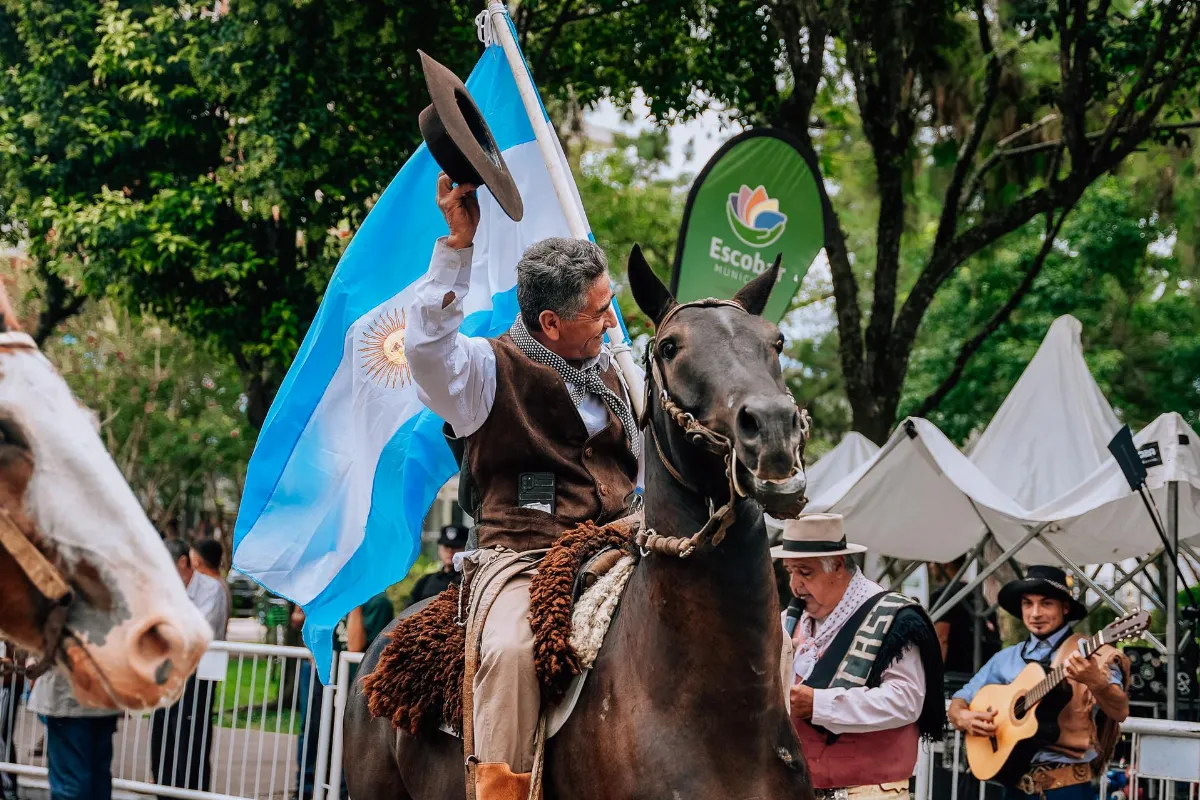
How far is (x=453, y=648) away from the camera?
4.52 metres

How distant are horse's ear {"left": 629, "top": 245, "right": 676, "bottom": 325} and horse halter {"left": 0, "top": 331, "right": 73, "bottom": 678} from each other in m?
2.41

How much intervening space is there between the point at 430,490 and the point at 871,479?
5723mm

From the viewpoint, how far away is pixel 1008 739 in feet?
22.9

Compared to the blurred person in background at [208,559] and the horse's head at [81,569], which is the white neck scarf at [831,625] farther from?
the blurred person in background at [208,559]

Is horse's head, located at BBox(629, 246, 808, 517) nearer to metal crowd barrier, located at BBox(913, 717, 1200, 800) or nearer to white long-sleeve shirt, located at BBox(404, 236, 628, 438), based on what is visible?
white long-sleeve shirt, located at BBox(404, 236, 628, 438)

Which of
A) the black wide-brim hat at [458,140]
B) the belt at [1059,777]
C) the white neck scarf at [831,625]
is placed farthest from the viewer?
the belt at [1059,777]

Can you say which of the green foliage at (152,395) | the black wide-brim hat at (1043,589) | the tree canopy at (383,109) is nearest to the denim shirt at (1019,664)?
the black wide-brim hat at (1043,589)

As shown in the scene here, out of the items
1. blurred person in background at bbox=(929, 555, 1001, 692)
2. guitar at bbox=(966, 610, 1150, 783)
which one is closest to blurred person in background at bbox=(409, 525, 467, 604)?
guitar at bbox=(966, 610, 1150, 783)

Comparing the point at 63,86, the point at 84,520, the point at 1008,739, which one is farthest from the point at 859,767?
the point at 63,86

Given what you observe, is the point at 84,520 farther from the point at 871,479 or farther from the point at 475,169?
the point at 871,479

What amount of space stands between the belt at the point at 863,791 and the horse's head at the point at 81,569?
4024 millimetres

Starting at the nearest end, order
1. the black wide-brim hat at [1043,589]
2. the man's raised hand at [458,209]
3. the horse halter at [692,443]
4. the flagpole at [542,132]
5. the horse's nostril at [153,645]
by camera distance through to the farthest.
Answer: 1. the horse's nostril at [153,645]
2. the horse halter at [692,443]
3. the man's raised hand at [458,209]
4. the flagpole at [542,132]
5. the black wide-brim hat at [1043,589]

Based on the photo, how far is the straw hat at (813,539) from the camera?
596cm

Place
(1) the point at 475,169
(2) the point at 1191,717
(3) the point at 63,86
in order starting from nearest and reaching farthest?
(1) the point at 475,169 < (2) the point at 1191,717 < (3) the point at 63,86
